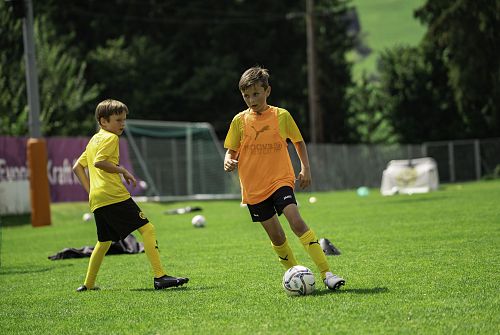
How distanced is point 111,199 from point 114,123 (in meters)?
0.73

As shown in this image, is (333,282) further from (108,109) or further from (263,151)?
(108,109)

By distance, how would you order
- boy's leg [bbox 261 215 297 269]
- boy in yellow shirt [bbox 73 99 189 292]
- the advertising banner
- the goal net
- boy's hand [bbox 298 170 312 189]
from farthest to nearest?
the goal net, the advertising banner, boy in yellow shirt [bbox 73 99 189 292], boy's leg [bbox 261 215 297 269], boy's hand [bbox 298 170 312 189]

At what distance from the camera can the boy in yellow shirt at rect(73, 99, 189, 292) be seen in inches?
333

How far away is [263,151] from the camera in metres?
7.65

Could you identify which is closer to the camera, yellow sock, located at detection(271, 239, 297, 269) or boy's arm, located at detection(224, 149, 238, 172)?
boy's arm, located at detection(224, 149, 238, 172)

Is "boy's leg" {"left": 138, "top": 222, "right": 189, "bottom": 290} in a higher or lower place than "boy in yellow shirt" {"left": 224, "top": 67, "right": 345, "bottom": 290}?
lower

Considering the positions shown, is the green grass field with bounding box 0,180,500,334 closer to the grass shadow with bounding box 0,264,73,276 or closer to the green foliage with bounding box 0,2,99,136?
the grass shadow with bounding box 0,264,73,276

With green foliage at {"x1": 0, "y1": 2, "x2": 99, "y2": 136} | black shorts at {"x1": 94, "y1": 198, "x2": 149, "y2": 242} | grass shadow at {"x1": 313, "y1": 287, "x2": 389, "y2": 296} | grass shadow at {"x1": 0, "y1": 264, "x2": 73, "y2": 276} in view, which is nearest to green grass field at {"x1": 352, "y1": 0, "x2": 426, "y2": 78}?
green foliage at {"x1": 0, "y1": 2, "x2": 99, "y2": 136}

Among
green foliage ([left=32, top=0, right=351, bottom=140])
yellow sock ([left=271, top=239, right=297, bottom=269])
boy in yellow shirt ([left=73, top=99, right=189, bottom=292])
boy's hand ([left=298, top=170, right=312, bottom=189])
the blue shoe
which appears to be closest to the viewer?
the blue shoe

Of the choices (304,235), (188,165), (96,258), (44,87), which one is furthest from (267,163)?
(44,87)

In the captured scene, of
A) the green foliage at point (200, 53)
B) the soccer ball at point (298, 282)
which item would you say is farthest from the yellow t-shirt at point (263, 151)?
the green foliage at point (200, 53)

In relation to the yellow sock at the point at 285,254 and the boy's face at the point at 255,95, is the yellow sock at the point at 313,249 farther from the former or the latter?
the boy's face at the point at 255,95

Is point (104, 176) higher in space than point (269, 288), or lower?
higher

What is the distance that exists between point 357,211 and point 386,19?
118 metres
